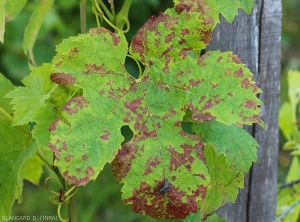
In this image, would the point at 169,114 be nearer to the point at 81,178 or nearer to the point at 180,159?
the point at 180,159

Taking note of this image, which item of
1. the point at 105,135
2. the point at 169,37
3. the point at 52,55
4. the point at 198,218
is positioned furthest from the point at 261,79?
the point at 52,55

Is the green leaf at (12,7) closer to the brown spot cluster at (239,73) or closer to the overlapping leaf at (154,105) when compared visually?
the overlapping leaf at (154,105)

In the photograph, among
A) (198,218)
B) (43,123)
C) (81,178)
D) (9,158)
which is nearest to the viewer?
(81,178)

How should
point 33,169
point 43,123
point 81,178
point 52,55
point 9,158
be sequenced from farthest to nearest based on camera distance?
1. point 52,55
2. point 33,169
3. point 9,158
4. point 43,123
5. point 81,178

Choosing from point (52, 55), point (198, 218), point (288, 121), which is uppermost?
point (288, 121)

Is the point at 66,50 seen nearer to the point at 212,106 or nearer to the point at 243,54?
the point at 212,106

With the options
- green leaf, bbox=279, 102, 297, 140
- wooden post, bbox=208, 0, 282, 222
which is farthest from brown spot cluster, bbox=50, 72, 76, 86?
green leaf, bbox=279, 102, 297, 140

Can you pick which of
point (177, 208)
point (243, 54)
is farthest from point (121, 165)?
point (243, 54)

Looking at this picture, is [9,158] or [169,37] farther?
[9,158]
